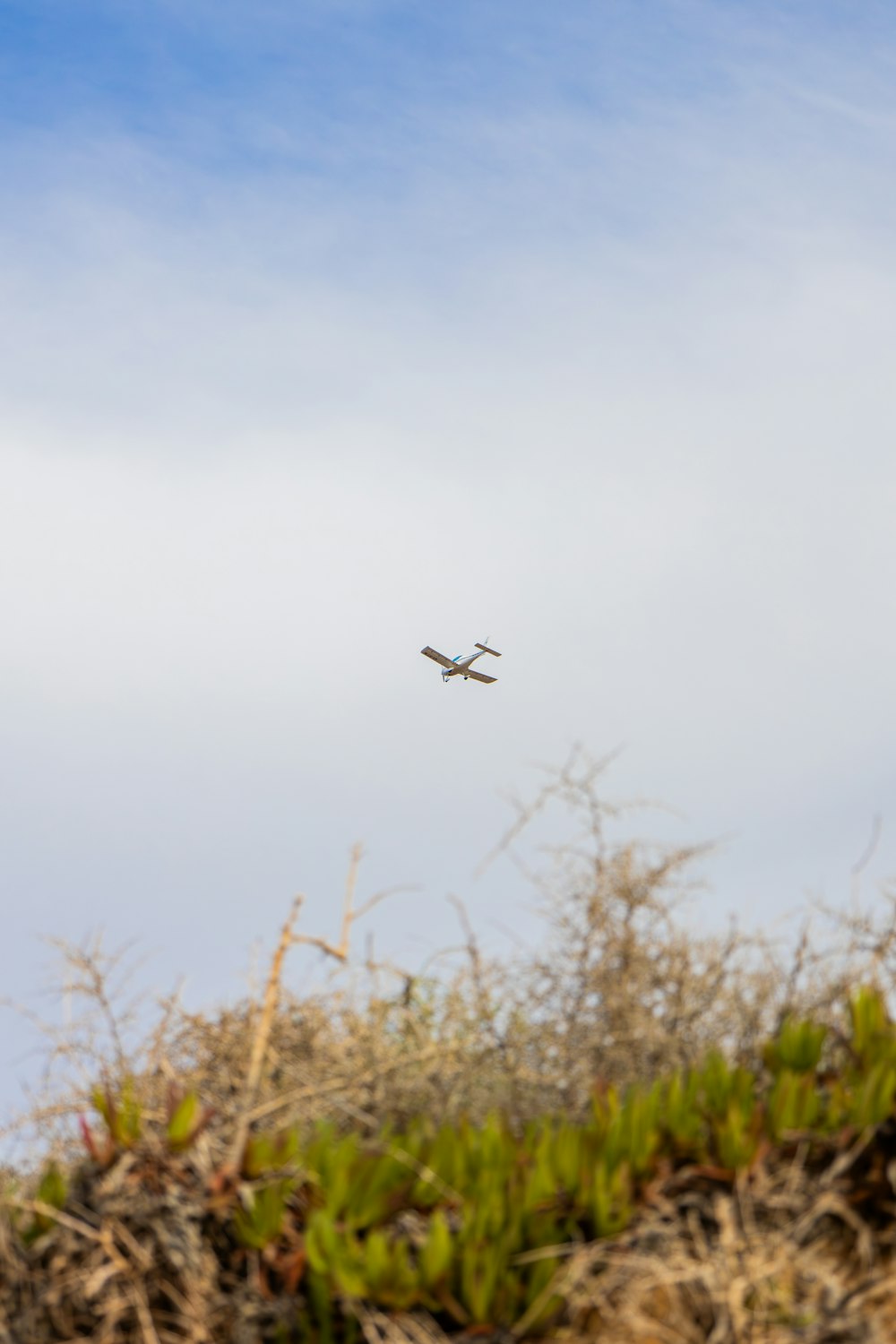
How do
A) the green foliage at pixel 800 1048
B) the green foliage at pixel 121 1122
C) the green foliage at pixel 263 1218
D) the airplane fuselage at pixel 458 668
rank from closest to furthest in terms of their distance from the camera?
the green foliage at pixel 263 1218
the green foliage at pixel 121 1122
the green foliage at pixel 800 1048
the airplane fuselage at pixel 458 668

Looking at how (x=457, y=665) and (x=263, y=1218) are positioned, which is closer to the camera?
(x=263, y=1218)

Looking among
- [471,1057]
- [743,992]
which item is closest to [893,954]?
[743,992]

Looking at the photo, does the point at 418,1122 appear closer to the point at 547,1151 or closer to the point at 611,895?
the point at 547,1151

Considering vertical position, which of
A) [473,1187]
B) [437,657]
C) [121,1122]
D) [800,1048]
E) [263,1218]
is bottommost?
[263,1218]

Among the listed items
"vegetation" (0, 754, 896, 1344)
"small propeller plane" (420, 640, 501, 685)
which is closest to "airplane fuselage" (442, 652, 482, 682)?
"small propeller plane" (420, 640, 501, 685)


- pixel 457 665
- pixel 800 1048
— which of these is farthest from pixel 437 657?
pixel 800 1048

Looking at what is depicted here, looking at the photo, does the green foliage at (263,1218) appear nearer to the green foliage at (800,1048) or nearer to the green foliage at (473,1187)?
the green foliage at (473,1187)

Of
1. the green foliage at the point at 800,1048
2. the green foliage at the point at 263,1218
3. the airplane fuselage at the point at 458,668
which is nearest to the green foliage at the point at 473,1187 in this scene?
the green foliage at the point at 263,1218

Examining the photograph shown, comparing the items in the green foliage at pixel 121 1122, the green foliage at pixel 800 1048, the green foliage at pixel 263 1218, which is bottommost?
the green foliage at pixel 263 1218

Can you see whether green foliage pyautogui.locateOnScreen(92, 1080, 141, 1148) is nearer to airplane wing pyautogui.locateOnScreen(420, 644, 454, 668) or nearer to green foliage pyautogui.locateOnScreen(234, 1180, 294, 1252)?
green foliage pyautogui.locateOnScreen(234, 1180, 294, 1252)

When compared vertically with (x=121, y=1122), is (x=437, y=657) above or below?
above

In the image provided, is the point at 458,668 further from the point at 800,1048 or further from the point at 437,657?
the point at 800,1048

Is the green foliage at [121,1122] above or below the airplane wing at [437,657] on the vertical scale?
below

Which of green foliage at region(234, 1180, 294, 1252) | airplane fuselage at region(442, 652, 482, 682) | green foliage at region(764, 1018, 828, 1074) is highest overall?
airplane fuselage at region(442, 652, 482, 682)
